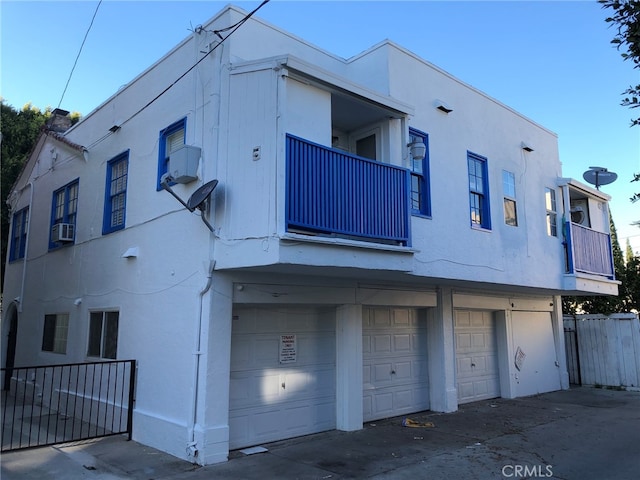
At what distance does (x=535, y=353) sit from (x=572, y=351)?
273cm

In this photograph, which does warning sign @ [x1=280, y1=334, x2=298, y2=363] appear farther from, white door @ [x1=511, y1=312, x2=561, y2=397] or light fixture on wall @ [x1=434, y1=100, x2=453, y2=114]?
white door @ [x1=511, y1=312, x2=561, y2=397]

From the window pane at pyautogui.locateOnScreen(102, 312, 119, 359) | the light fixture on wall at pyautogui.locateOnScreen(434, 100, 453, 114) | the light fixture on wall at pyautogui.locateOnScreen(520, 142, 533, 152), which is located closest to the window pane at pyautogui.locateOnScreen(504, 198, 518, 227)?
the light fixture on wall at pyautogui.locateOnScreen(520, 142, 533, 152)

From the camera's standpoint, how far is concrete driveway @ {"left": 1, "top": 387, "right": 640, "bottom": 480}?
6.43m

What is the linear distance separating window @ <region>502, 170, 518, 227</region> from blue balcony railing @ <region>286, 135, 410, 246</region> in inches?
178

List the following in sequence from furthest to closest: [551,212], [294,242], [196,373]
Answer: [551,212], [196,373], [294,242]

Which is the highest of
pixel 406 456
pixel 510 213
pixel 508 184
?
pixel 508 184

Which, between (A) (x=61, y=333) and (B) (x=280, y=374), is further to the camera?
(A) (x=61, y=333)

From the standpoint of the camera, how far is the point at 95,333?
10.2 m

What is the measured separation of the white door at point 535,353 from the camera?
1320cm

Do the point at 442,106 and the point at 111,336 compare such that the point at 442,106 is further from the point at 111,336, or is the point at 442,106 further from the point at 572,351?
the point at 572,351

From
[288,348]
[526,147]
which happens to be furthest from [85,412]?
[526,147]

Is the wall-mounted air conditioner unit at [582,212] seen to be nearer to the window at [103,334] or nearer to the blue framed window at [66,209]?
the window at [103,334]

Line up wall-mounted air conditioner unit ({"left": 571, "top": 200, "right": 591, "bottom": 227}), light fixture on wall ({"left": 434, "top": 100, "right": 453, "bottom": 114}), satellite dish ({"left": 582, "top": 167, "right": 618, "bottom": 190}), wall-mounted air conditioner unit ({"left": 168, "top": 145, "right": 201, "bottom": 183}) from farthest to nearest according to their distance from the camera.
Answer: wall-mounted air conditioner unit ({"left": 571, "top": 200, "right": 591, "bottom": 227}) < satellite dish ({"left": 582, "top": 167, "right": 618, "bottom": 190}) < light fixture on wall ({"left": 434, "top": 100, "right": 453, "bottom": 114}) < wall-mounted air conditioner unit ({"left": 168, "top": 145, "right": 201, "bottom": 183})

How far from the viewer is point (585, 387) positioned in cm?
1495
